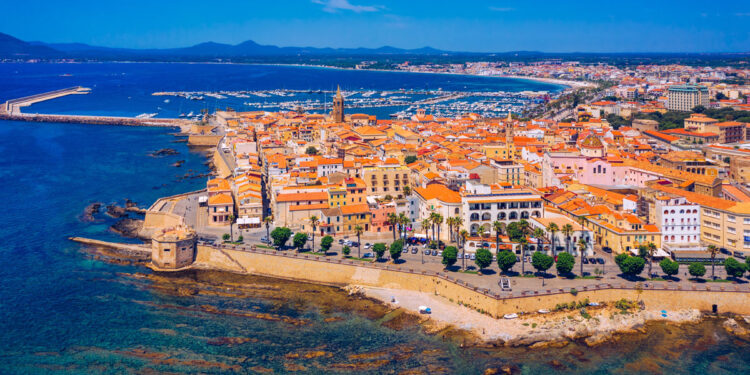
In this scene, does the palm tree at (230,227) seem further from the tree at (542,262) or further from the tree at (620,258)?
the tree at (620,258)

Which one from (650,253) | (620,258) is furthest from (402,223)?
(650,253)

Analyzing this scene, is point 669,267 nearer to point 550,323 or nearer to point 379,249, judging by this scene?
point 550,323

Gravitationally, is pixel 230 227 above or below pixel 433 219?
below

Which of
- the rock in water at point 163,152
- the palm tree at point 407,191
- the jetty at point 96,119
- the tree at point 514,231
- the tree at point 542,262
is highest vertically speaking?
the jetty at point 96,119

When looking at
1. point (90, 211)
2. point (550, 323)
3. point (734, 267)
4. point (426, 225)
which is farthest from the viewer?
point (90, 211)

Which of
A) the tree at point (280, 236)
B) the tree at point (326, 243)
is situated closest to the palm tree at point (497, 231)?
the tree at point (326, 243)

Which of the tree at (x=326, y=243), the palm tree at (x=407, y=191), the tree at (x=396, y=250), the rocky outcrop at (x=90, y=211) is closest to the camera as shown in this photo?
the tree at (x=396, y=250)

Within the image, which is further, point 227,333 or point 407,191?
point 407,191

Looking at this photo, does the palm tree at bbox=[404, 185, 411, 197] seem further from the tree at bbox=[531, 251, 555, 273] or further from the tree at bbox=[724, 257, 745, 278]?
the tree at bbox=[724, 257, 745, 278]
